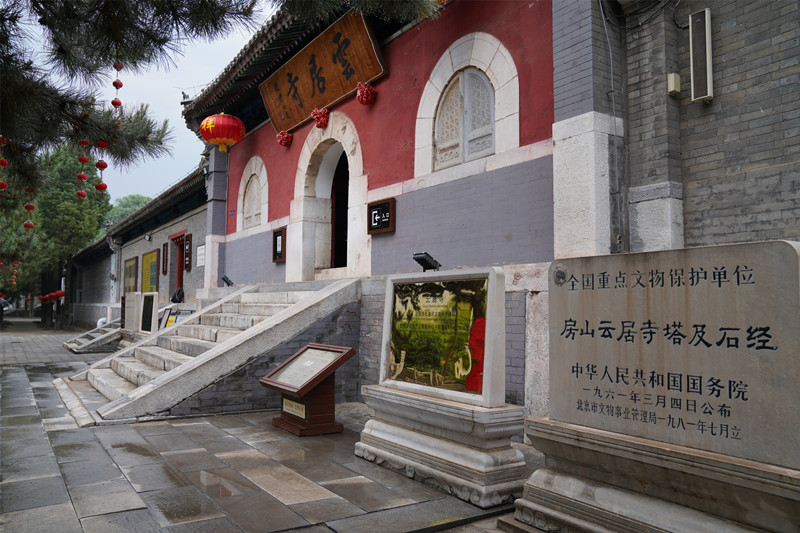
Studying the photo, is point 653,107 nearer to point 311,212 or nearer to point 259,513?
point 259,513

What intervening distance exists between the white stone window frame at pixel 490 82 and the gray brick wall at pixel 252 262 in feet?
14.8

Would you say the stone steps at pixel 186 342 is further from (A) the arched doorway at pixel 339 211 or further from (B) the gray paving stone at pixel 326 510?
(B) the gray paving stone at pixel 326 510

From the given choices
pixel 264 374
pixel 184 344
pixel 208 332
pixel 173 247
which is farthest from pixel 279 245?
pixel 173 247

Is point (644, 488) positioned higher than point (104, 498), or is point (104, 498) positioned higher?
point (644, 488)

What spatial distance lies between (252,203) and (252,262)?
131 cm

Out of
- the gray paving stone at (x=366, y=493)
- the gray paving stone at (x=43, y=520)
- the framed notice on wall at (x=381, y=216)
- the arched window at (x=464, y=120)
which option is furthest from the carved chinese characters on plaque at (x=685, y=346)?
the framed notice on wall at (x=381, y=216)

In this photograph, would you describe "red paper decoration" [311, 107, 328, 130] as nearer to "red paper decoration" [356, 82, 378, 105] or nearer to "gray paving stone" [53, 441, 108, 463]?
"red paper decoration" [356, 82, 378, 105]

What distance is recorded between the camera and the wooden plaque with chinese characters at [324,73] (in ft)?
26.2

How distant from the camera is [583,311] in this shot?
122 inches

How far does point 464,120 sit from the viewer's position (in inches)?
259

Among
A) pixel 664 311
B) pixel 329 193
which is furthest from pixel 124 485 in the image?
pixel 329 193

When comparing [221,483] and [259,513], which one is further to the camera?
[221,483]

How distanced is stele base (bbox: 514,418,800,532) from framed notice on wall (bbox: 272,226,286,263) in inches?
312

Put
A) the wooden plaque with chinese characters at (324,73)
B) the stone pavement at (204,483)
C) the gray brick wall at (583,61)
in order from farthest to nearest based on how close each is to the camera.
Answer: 1. the wooden plaque with chinese characters at (324,73)
2. the gray brick wall at (583,61)
3. the stone pavement at (204,483)
